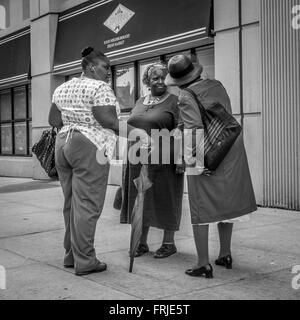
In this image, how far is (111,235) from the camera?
21.0 ft

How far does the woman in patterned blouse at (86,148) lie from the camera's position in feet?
14.9

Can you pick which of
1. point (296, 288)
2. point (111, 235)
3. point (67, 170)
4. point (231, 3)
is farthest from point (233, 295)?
point (231, 3)

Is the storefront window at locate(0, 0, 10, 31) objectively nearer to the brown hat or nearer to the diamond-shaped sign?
the diamond-shaped sign

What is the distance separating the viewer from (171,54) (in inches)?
418

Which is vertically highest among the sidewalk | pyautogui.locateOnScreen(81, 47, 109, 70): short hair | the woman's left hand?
pyautogui.locateOnScreen(81, 47, 109, 70): short hair

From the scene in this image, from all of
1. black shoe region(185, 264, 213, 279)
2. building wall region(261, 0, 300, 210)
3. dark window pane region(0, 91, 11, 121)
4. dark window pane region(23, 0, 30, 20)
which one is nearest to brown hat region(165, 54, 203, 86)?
black shoe region(185, 264, 213, 279)

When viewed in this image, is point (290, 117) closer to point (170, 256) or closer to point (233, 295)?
point (170, 256)

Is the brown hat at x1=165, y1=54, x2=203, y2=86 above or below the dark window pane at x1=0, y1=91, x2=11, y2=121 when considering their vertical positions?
below

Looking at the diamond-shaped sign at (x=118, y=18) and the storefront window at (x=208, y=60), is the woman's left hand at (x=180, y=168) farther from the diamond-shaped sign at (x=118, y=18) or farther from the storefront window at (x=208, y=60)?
the diamond-shaped sign at (x=118, y=18)

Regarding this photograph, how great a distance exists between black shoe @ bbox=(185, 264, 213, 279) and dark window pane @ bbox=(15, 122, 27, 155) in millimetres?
11746

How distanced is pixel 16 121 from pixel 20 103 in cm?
55

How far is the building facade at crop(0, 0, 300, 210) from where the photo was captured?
7875 millimetres

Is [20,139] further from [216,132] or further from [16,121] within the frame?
[216,132]

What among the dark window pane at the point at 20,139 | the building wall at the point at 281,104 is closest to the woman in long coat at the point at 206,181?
the building wall at the point at 281,104
